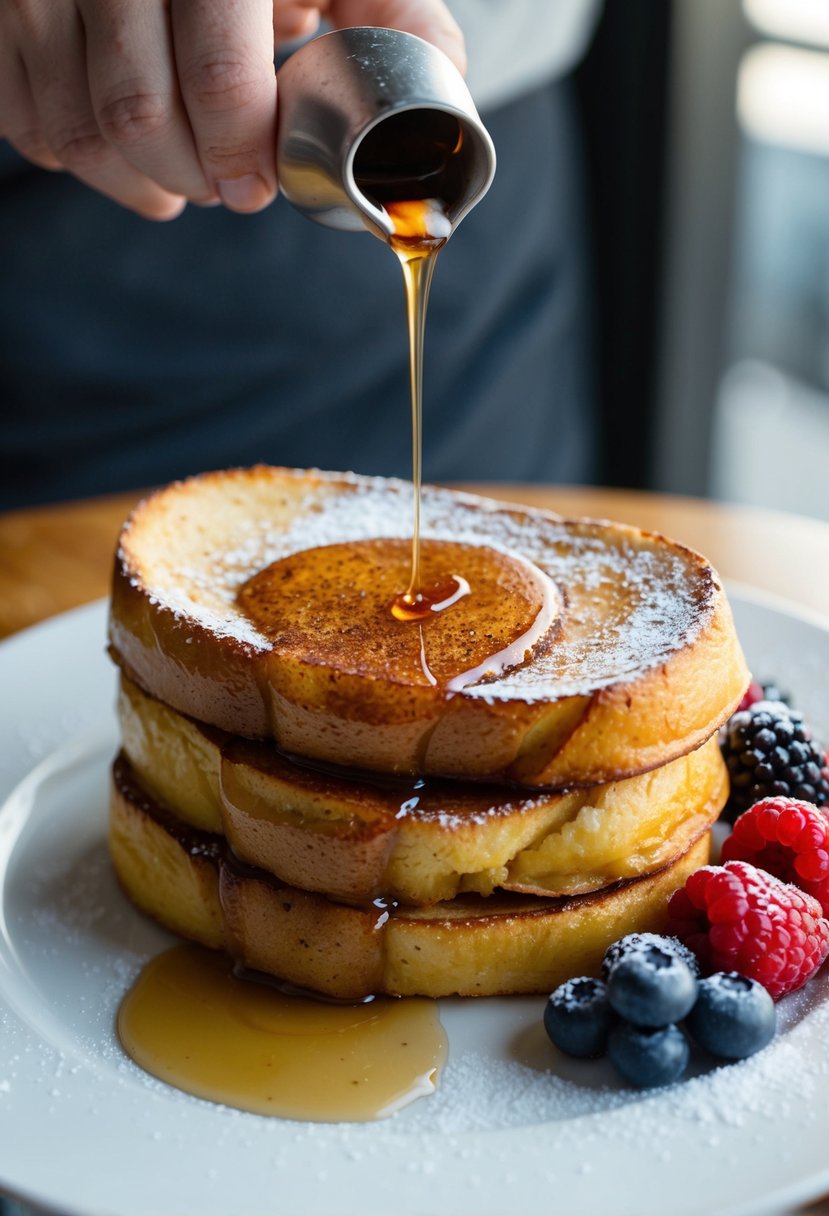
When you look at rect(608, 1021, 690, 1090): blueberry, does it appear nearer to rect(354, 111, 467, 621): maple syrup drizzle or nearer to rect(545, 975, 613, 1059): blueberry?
rect(545, 975, 613, 1059): blueberry

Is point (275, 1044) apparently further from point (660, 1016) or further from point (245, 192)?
point (245, 192)

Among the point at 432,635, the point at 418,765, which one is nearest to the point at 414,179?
the point at 432,635

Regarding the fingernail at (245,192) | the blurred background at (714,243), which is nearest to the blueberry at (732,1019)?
the fingernail at (245,192)

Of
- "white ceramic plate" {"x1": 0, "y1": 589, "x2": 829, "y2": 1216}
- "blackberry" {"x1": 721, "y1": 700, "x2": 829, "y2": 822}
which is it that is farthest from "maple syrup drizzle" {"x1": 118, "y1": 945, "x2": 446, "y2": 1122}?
"blackberry" {"x1": 721, "y1": 700, "x2": 829, "y2": 822}

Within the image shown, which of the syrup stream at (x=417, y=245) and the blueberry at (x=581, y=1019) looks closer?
the blueberry at (x=581, y=1019)

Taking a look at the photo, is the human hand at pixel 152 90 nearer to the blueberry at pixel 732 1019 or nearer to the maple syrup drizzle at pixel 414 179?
the maple syrup drizzle at pixel 414 179
